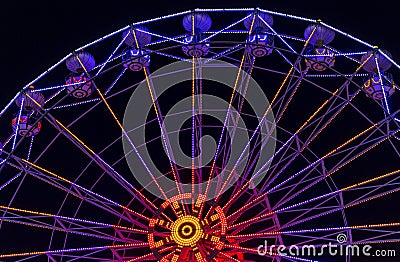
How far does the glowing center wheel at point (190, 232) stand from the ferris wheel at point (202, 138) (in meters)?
0.03

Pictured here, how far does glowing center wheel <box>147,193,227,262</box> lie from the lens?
17750 millimetres

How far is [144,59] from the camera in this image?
18.9m

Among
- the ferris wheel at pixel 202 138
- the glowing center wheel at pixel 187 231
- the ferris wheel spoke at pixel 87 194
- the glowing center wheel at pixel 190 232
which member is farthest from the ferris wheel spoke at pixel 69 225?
the glowing center wheel at pixel 187 231

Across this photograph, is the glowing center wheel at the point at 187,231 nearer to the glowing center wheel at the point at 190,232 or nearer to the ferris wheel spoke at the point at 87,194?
the glowing center wheel at the point at 190,232

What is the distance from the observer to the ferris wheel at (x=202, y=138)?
18.1 meters

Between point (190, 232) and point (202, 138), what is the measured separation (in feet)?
17.1

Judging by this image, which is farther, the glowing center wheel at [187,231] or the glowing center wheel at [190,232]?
the glowing center wheel at [187,231]

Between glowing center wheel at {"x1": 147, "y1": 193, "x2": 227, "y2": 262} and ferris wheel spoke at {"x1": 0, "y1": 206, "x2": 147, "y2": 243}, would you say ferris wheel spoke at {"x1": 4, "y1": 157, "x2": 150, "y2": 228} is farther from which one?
glowing center wheel at {"x1": 147, "y1": 193, "x2": 227, "y2": 262}

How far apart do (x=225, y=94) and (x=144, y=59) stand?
20.1ft

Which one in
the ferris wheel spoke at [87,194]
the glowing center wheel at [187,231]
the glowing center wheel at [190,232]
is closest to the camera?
the glowing center wheel at [190,232]

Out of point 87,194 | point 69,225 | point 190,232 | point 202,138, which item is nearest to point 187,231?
point 190,232

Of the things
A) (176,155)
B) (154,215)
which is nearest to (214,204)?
(154,215)

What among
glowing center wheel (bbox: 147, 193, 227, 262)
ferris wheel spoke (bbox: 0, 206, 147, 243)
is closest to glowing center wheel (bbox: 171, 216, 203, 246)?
glowing center wheel (bbox: 147, 193, 227, 262)

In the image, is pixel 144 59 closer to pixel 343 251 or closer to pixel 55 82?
pixel 55 82
